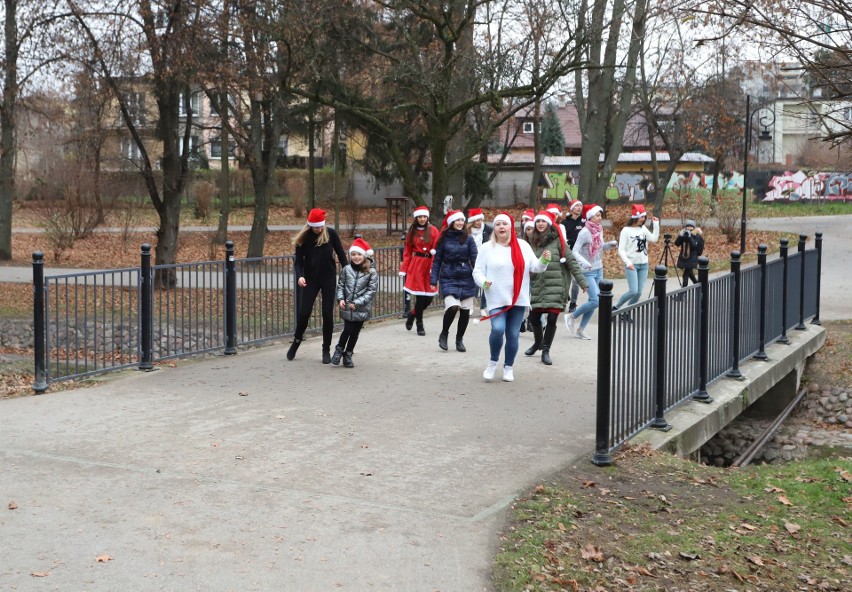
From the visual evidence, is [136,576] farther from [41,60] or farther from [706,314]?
[41,60]

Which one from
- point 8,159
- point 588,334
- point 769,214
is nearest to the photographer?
point 588,334

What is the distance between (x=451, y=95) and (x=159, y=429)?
50.7 feet

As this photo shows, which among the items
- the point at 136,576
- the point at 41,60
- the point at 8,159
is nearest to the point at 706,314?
the point at 136,576

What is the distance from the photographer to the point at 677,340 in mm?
9391

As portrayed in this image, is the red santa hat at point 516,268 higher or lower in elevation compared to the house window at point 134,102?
lower

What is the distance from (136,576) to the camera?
210 inches

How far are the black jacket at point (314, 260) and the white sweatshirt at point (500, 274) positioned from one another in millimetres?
1902

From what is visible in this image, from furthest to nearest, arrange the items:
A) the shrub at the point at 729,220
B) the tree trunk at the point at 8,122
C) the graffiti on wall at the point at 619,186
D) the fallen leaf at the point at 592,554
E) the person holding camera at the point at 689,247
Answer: the graffiti on wall at the point at 619,186 → the shrub at the point at 729,220 → the tree trunk at the point at 8,122 → the person holding camera at the point at 689,247 → the fallen leaf at the point at 592,554

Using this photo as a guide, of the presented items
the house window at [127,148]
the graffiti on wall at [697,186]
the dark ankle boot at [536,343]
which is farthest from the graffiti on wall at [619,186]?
the dark ankle boot at [536,343]

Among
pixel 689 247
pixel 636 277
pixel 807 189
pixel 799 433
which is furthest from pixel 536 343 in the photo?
pixel 807 189

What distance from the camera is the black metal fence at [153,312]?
35.4 ft

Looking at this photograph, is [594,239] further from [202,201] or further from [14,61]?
[202,201]

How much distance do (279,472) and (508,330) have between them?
4.14m

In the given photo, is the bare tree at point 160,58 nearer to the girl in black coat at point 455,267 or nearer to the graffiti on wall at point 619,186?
the girl in black coat at point 455,267
